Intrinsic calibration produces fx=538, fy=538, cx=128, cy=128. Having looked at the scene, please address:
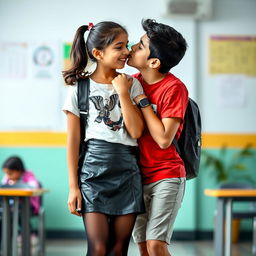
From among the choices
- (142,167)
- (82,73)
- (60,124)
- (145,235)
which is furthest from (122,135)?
(60,124)

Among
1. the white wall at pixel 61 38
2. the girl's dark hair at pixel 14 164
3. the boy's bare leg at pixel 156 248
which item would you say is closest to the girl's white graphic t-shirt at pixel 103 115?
the boy's bare leg at pixel 156 248

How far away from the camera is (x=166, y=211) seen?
2.14 meters

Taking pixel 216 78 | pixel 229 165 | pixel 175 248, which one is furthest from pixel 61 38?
pixel 175 248

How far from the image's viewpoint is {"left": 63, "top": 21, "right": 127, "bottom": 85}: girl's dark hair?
2148 millimetres

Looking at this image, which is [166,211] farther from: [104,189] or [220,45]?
[220,45]

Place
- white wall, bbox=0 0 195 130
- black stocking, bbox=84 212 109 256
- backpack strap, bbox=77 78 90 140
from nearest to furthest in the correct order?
black stocking, bbox=84 212 109 256 → backpack strap, bbox=77 78 90 140 → white wall, bbox=0 0 195 130

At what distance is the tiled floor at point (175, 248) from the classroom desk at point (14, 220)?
0.95m

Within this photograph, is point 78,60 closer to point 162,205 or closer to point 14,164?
point 162,205

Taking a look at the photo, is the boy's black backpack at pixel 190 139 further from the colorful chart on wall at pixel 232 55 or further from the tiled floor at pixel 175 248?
the colorful chart on wall at pixel 232 55

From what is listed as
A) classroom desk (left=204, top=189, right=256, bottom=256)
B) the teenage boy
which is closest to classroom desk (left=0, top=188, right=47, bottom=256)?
classroom desk (left=204, top=189, right=256, bottom=256)

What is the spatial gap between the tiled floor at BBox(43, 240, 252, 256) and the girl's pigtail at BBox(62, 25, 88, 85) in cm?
308

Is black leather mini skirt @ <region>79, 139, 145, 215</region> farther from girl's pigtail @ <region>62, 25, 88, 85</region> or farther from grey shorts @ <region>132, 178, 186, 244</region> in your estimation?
girl's pigtail @ <region>62, 25, 88, 85</region>

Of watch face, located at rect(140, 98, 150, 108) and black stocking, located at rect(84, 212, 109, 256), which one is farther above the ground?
watch face, located at rect(140, 98, 150, 108)

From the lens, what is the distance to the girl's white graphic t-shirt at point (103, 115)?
2.09 m
